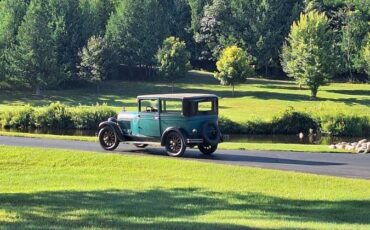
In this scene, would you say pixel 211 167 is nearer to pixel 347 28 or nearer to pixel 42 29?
pixel 42 29

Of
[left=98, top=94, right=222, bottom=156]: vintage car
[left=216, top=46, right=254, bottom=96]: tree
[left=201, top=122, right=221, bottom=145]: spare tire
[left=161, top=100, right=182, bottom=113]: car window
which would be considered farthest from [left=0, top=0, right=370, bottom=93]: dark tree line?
[left=201, top=122, right=221, bottom=145]: spare tire

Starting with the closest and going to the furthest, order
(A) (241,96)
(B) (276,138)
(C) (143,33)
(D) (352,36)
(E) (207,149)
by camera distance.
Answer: (E) (207,149) < (B) (276,138) < (A) (241,96) < (C) (143,33) < (D) (352,36)

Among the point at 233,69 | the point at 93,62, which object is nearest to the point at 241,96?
the point at 233,69

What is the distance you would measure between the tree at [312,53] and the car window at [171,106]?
2028 inches

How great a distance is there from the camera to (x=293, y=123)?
2037 inches

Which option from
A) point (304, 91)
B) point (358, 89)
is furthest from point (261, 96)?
point (358, 89)

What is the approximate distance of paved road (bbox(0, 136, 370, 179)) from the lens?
19.8 metres

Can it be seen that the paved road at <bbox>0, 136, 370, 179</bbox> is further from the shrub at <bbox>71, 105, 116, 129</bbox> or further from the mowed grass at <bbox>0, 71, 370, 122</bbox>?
the mowed grass at <bbox>0, 71, 370, 122</bbox>

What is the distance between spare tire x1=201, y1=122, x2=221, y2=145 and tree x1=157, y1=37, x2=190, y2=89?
193ft

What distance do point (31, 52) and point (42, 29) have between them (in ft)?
12.8

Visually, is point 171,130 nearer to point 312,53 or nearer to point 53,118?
point 53,118

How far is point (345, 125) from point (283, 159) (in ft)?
95.8

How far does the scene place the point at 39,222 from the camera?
10.4 metres

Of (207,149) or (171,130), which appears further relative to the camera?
(207,149)
